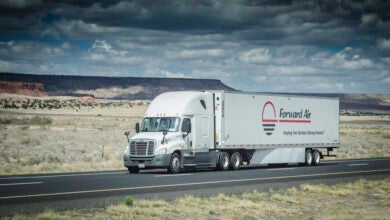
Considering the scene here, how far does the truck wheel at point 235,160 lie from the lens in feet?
Result: 101

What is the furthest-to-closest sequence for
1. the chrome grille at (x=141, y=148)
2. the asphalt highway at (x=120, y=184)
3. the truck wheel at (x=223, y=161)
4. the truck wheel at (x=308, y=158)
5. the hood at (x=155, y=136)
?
the truck wheel at (x=308, y=158) < the truck wheel at (x=223, y=161) < the hood at (x=155, y=136) < the chrome grille at (x=141, y=148) < the asphalt highway at (x=120, y=184)

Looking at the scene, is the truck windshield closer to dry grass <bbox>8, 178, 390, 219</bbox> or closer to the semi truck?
the semi truck

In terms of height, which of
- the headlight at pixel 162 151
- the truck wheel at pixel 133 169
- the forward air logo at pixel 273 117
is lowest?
the truck wheel at pixel 133 169

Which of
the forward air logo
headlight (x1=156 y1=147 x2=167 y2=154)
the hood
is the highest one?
the forward air logo

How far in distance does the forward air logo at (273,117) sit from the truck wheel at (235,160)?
7.92ft

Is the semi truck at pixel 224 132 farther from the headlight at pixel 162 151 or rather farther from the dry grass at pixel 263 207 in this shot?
the dry grass at pixel 263 207

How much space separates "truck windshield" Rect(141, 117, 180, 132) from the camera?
27922mm

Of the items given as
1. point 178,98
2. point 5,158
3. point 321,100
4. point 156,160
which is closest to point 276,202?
point 156,160

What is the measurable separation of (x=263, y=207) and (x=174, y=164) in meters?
11.6

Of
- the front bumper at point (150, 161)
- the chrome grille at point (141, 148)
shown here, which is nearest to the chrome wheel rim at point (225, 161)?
the front bumper at point (150, 161)

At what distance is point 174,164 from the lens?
2741 centimetres

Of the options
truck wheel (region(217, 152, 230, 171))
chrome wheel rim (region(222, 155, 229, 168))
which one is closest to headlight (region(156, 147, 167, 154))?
truck wheel (region(217, 152, 230, 171))

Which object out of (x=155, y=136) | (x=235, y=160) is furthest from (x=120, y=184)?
(x=235, y=160)

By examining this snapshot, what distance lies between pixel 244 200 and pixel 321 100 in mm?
21037
